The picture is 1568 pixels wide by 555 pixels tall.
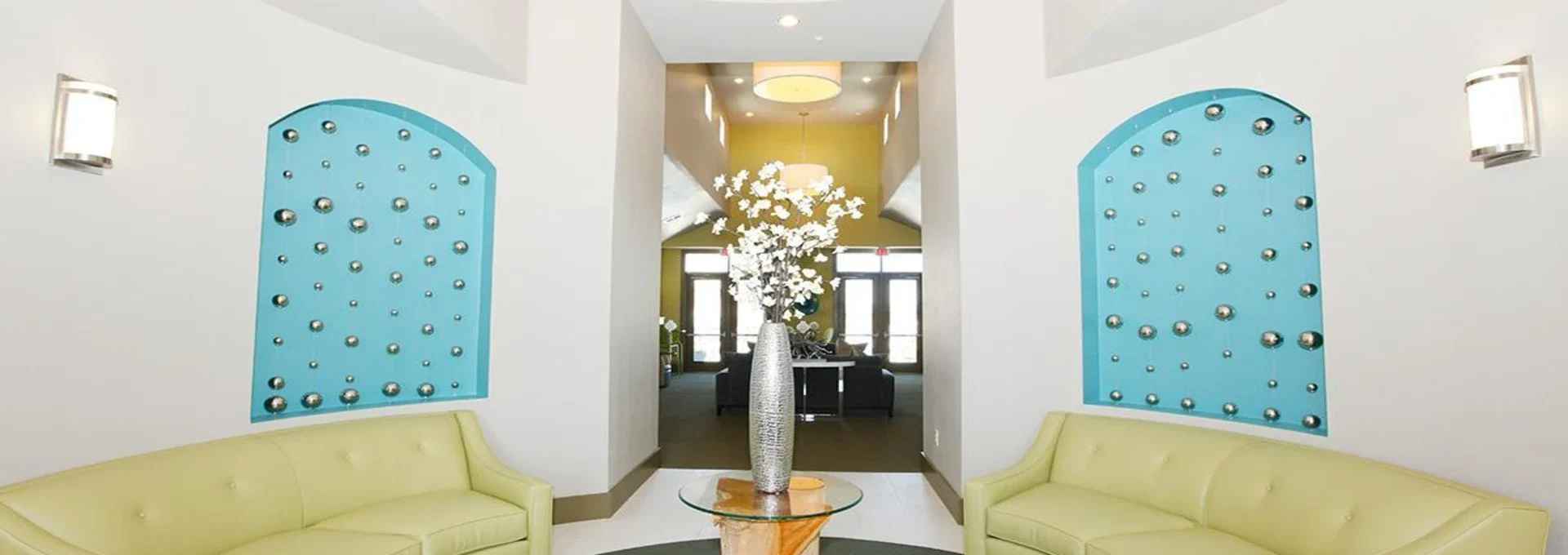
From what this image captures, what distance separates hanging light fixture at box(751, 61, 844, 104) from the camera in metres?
8.15

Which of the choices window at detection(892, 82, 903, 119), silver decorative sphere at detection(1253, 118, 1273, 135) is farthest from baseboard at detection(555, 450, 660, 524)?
window at detection(892, 82, 903, 119)

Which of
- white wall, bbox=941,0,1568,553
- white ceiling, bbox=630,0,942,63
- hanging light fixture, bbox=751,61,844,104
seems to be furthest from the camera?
hanging light fixture, bbox=751,61,844,104

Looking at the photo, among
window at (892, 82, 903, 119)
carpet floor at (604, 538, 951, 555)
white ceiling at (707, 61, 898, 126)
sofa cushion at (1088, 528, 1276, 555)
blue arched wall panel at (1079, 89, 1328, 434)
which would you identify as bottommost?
carpet floor at (604, 538, 951, 555)

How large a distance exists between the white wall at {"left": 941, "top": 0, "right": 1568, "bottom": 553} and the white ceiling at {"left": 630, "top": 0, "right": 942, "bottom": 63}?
0.92m

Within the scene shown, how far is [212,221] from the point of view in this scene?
3043 mm

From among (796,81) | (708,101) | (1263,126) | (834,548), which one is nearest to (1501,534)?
(1263,126)

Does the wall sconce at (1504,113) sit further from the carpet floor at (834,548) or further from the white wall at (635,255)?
the white wall at (635,255)

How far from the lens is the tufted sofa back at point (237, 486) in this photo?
2.22 meters

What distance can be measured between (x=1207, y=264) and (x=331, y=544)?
12.9 feet

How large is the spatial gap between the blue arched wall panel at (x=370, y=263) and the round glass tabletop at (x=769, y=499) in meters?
1.70

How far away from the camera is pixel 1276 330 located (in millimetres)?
3307

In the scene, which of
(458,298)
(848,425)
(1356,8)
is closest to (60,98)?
(458,298)

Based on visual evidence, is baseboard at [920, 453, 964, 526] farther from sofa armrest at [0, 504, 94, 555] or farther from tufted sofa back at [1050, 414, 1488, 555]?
sofa armrest at [0, 504, 94, 555]

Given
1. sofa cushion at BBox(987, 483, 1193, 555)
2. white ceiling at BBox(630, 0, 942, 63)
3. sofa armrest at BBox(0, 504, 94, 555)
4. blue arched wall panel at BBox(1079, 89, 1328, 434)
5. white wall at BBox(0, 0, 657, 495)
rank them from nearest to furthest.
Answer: sofa armrest at BBox(0, 504, 94, 555)
white wall at BBox(0, 0, 657, 495)
sofa cushion at BBox(987, 483, 1193, 555)
blue arched wall panel at BBox(1079, 89, 1328, 434)
white ceiling at BBox(630, 0, 942, 63)
